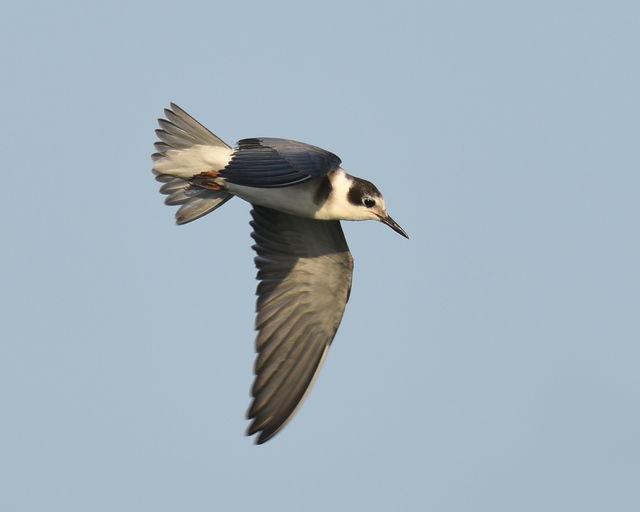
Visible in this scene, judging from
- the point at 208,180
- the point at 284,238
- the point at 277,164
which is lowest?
the point at 284,238

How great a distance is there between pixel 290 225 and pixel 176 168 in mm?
1572

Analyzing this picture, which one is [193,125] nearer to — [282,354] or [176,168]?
[176,168]

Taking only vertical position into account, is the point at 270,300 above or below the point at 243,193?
below

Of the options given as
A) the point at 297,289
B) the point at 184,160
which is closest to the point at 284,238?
the point at 297,289

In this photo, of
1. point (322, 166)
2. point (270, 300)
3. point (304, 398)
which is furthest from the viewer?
point (270, 300)

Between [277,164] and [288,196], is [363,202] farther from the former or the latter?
[277,164]

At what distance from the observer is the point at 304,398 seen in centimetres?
1526

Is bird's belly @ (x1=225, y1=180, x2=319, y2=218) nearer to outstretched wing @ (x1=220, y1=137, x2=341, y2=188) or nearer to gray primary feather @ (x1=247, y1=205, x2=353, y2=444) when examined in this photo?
outstretched wing @ (x1=220, y1=137, x2=341, y2=188)

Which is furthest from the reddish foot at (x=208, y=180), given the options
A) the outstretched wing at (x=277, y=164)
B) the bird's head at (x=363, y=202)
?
the bird's head at (x=363, y=202)

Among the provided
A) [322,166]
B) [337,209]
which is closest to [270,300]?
[337,209]

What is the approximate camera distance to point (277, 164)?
542 inches

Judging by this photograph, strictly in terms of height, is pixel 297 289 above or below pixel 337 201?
below

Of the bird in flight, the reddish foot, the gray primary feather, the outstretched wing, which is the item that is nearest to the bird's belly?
the bird in flight

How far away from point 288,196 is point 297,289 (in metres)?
1.59
